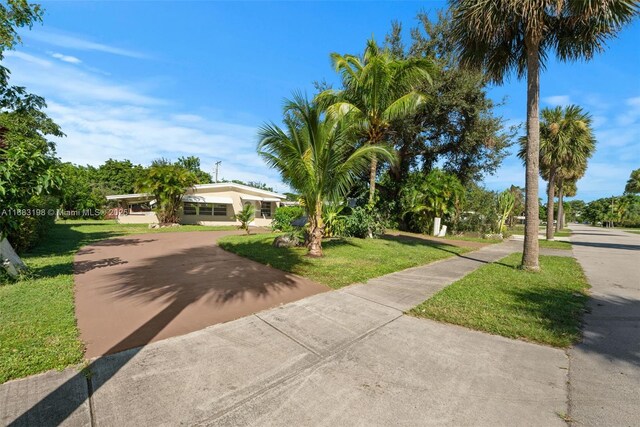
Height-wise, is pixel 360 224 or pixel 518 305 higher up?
pixel 360 224

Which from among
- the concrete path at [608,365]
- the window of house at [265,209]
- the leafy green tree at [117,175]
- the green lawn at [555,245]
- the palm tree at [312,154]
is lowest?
the concrete path at [608,365]

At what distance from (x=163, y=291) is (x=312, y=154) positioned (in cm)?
529

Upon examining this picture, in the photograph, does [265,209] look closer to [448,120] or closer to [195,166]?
[448,120]

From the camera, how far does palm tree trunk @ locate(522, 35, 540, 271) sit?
7281 mm

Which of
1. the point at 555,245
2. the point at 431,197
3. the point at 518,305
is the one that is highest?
the point at 431,197

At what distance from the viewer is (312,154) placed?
851cm

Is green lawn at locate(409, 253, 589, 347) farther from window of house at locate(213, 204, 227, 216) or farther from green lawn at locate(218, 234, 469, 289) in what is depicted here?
window of house at locate(213, 204, 227, 216)

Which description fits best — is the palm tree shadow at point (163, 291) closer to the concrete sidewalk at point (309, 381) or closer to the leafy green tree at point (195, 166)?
the concrete sidewalk at point (309, 381)

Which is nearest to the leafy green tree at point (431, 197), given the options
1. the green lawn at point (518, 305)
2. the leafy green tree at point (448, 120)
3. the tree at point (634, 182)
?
the leafy green tree at point (448, 120)

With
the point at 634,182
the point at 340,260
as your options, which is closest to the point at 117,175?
the point at 340,260

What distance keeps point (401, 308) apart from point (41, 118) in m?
19.3

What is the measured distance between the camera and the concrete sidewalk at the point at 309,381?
2.17m

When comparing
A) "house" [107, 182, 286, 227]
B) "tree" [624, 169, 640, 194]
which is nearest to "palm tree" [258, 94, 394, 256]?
"house" [107, 182, 286, 227]

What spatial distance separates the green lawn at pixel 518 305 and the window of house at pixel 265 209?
2135cm
